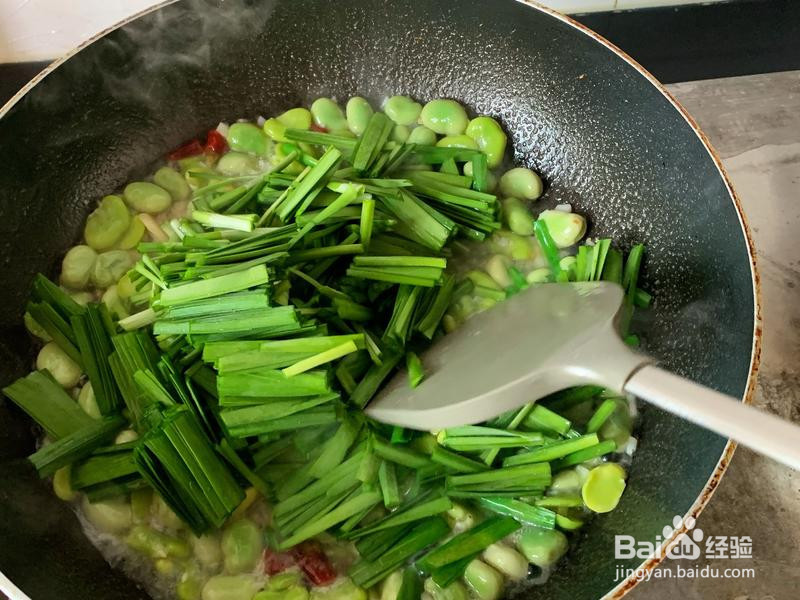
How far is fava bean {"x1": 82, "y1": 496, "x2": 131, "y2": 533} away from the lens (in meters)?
1.24

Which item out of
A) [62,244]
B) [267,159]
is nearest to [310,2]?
Result: [267,159]

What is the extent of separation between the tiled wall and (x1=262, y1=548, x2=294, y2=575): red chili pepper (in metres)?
1.42

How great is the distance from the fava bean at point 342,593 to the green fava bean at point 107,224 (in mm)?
874

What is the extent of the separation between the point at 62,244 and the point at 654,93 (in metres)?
1.32

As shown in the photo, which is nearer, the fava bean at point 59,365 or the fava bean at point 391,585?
the fava bean at point 391,585

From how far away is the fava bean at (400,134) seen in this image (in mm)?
1640

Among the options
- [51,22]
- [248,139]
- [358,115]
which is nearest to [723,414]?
[358,115]

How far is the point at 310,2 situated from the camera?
1.60m

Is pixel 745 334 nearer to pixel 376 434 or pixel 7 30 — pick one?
pixel 376 434

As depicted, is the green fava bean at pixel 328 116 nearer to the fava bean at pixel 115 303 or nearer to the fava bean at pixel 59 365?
the fava bean at pixel 115 303

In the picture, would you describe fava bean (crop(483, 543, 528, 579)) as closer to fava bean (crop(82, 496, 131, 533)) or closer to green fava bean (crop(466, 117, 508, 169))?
fava bean (crop(82, 496, 131, 533))

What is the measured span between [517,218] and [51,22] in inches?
52.4

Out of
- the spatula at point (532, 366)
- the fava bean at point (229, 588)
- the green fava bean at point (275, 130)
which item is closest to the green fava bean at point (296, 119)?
the green fava bean at point (275, 130)

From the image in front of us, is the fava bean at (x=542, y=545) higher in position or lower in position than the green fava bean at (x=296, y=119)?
lower
